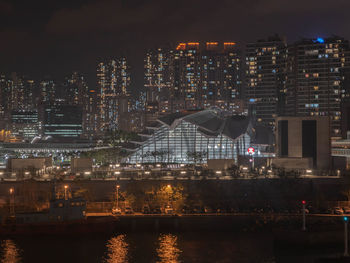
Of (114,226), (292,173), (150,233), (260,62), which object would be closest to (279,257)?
(150,233)

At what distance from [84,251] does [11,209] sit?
14.4 meters

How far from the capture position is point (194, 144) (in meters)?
95.9

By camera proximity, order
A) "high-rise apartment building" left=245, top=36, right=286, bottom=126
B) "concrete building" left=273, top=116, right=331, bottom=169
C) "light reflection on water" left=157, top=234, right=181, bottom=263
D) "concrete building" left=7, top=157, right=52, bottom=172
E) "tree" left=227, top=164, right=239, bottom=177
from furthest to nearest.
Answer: "high-rise apartment building" left=245, top=36, right=286, bottom=126 → "concrete building" left=7, top=157, right=52, bottom=172 → "concrete building" left=273, top=116, right=331, bottom=169 → "tree" left=227, top=164, right=239, bottom=177 → "light reflection on water" left=157, top=234, right=181, bottom=263

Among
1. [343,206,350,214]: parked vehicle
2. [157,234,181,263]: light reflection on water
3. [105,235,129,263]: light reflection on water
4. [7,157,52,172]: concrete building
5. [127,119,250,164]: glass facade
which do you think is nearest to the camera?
[157,234,181,263]: light reflection on water

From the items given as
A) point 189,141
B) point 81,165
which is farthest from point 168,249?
point 189,141

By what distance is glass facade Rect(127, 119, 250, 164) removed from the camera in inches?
3698

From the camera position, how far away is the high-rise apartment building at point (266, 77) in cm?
17238

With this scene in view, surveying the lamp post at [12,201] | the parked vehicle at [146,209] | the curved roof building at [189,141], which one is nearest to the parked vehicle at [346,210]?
the parked vehicle at [146,209]

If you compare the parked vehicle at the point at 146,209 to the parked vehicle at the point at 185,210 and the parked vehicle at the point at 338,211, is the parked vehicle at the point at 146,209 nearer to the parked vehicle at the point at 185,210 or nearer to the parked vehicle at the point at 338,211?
the parked vehicle at the point at 185,210

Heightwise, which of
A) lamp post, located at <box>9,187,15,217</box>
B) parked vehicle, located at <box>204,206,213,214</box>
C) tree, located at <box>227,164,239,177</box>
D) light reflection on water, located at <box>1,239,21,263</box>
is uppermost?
tree, located at <box>227,164,239,177</box>

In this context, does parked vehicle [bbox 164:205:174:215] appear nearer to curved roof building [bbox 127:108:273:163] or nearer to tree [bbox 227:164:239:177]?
tree [bbox 227:164:239:177]

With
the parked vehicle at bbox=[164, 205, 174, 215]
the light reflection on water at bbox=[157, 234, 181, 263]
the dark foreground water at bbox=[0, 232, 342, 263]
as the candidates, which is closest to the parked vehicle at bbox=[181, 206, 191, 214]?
the parked vehicle at bbox=[164, 205, 174, 215]

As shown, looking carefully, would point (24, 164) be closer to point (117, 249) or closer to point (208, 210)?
point (208, 210)

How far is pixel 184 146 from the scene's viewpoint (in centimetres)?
9631
